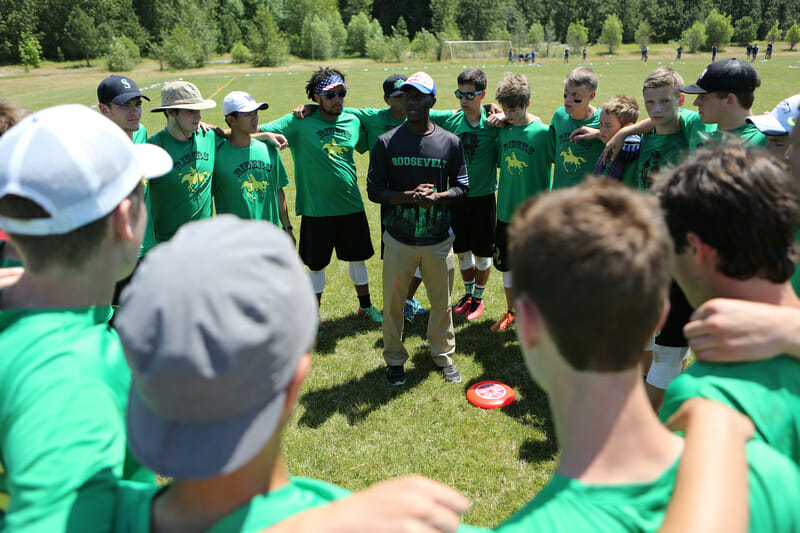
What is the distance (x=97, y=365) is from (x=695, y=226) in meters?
1.82

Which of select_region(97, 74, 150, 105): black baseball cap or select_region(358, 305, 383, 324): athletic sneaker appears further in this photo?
select_region(358, 305, 383, 324): athletic sneaker

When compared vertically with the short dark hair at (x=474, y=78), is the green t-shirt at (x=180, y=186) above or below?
below

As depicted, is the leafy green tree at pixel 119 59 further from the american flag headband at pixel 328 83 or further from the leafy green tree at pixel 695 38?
the leafy green tree at pixel 695 38

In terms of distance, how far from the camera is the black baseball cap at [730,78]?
4359mm

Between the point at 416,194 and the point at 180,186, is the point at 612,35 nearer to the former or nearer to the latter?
the point at 416,194

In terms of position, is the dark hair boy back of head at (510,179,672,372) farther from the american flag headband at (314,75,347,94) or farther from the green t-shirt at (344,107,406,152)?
the green t-shirt at (344,107,406,152)

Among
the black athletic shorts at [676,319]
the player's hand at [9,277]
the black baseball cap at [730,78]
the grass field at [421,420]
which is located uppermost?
the black baseball cap at [730,78]

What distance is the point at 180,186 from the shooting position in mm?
5047

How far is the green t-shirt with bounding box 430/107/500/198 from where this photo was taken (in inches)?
244

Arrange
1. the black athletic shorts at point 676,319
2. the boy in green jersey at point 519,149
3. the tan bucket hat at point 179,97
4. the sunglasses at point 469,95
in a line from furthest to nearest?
1. the sunglasses at point 469,95
2. the boy in green jersey at point 519,149
3. the tan bucket hat at point 179,97
4. the black athletic shorts at point 676,319

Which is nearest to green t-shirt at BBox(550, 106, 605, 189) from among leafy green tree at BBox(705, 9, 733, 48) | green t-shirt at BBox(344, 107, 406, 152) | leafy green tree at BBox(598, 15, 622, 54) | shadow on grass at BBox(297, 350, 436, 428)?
green t-shirt at BBox(344, 107, 406, 152)

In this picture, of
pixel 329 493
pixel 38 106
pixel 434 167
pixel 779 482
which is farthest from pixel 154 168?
pixel 38 106

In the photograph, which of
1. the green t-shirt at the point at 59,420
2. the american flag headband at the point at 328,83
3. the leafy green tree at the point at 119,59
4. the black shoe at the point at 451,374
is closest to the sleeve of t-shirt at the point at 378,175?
the american flag headband at the point at 328,83

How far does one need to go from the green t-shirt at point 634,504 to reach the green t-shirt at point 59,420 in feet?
3.12
